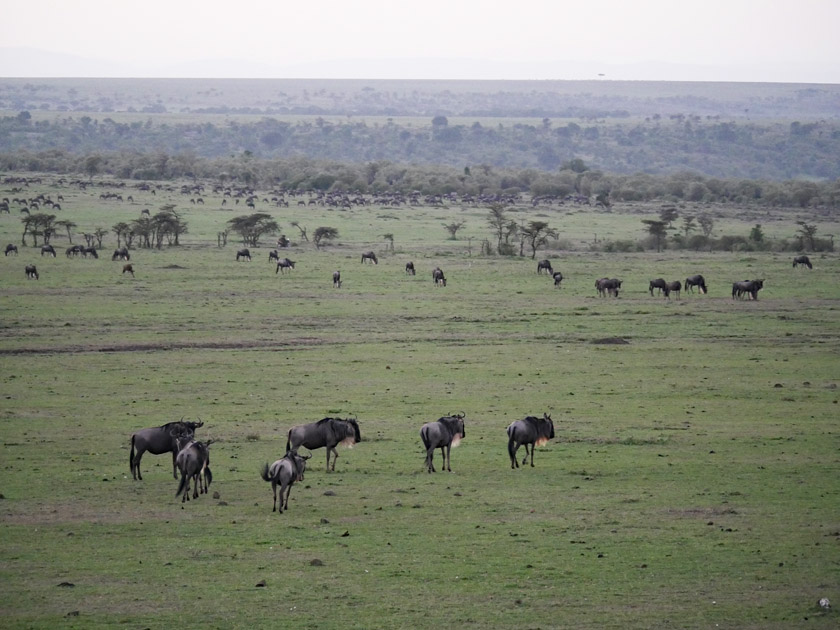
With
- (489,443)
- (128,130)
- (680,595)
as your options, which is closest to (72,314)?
(489,443)

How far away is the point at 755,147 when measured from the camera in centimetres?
16025

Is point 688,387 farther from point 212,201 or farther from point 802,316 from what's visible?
point 212,201

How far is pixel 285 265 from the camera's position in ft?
139

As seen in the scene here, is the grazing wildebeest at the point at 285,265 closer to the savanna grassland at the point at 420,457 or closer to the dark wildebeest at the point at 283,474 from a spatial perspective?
the savanna grassland at the point at 420,457

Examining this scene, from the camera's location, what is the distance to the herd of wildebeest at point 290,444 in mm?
13633

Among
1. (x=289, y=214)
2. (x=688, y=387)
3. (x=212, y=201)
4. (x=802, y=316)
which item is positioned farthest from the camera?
(x=212, y=201)

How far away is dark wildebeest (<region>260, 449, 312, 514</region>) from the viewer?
43.8 ft

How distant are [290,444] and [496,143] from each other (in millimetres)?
154579

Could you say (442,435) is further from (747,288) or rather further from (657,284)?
(747,288)

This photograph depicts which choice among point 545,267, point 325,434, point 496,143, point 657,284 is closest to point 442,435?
point 325,434

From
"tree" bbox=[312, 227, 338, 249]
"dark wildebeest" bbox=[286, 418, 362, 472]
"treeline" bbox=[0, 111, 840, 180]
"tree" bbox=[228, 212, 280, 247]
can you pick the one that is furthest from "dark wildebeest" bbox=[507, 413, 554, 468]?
"treeline" bbox=[0, 111, 840, 180]

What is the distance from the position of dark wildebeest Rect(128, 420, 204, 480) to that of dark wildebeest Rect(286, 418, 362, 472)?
1.38 meters

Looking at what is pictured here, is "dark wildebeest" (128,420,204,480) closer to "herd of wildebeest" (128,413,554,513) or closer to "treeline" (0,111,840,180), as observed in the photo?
"herd of wildebeest" (128,413,554,513)

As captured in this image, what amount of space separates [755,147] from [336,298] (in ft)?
448
